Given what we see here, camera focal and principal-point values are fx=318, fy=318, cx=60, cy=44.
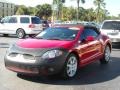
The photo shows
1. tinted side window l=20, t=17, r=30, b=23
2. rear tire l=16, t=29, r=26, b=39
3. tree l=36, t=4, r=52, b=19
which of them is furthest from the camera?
tree l=36, t=4, r=52, b=19

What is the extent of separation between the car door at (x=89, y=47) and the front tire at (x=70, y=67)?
0.36 m

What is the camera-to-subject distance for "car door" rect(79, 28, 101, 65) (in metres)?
8.82

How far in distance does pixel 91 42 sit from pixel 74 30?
0.67 m

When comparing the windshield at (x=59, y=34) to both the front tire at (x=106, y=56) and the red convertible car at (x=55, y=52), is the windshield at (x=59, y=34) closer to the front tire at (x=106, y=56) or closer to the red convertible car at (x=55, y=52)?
the red convertible car at (x=55, y=52)

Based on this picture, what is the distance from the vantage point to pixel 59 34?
358 inches

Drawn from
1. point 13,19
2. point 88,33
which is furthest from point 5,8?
point 88,33

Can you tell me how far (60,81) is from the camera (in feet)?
26.2

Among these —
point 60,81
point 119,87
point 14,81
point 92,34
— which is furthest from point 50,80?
point 92,34

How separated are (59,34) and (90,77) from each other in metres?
1.52

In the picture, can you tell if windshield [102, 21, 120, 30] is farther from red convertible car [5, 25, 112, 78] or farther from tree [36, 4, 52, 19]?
tree [36, 4, 52, 19]

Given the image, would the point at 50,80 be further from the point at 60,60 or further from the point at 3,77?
the point at 3,77

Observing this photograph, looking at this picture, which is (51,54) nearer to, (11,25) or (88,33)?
(88,33)

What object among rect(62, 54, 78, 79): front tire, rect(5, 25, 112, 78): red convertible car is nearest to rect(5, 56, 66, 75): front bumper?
rect(5, 25, 112, 78): red convertible car

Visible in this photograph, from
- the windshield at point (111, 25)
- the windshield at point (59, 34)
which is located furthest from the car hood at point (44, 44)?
the windshield at point (111, 25)
